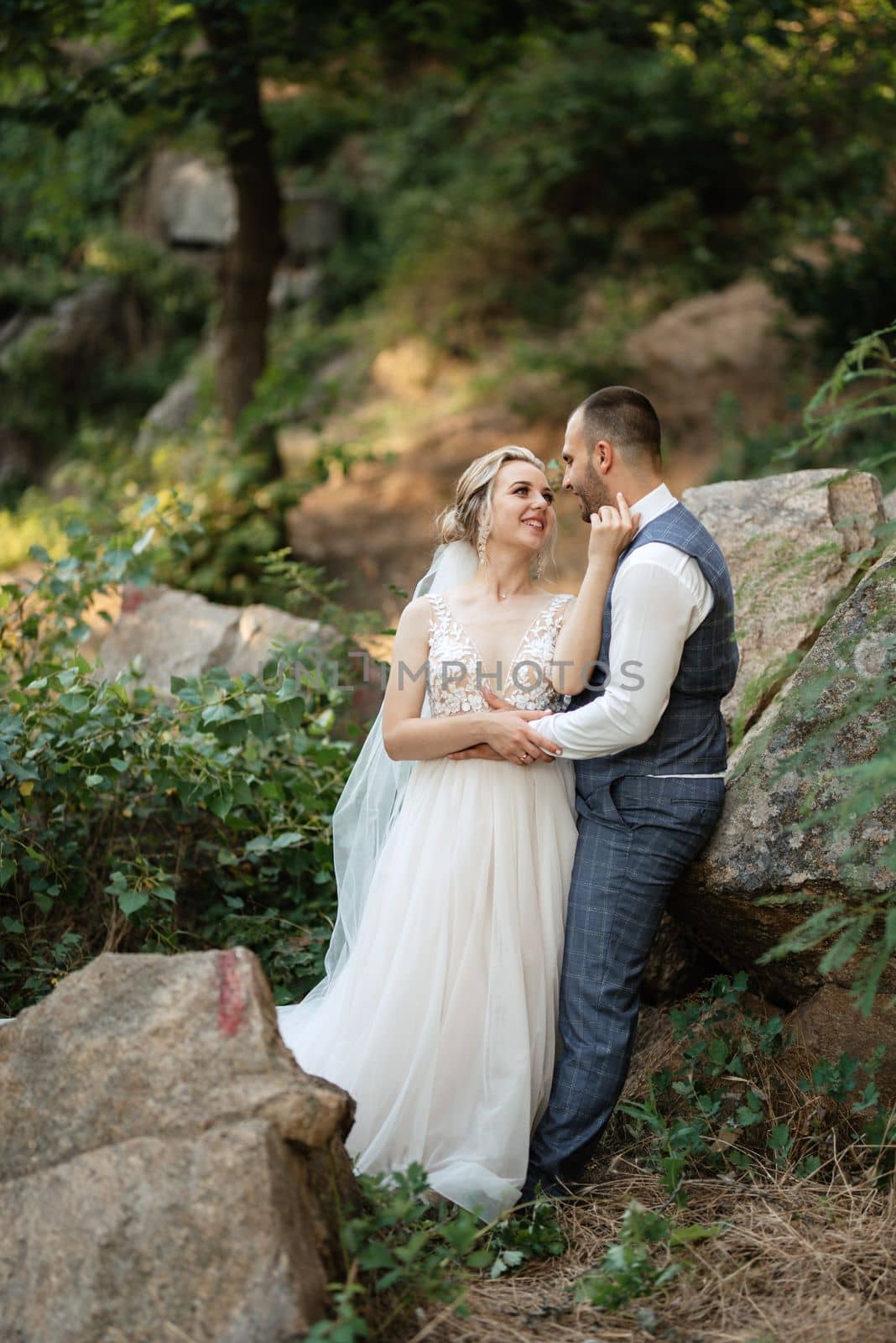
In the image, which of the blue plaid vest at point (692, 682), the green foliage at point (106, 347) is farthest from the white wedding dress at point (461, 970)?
the green foliage at point (106, 347)

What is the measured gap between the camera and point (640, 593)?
3160 mm

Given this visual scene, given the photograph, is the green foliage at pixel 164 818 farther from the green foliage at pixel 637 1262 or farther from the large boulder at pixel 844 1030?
the large boulder at pixel 844 1030

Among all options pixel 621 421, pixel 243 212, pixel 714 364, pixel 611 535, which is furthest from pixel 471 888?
pixel 714 364

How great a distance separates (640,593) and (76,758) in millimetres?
2068

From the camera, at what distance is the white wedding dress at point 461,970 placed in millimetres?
3213

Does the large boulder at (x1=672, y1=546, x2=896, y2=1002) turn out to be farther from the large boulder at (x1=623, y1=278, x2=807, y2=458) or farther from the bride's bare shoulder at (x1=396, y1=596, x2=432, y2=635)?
the large boulder at (x1=623, y1=278, x2=807, y2=458)

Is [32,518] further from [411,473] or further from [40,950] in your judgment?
[40,950]

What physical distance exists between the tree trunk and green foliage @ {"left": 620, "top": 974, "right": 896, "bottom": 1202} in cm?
618

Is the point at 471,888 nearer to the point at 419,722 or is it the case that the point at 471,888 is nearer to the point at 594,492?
the point at 419,722

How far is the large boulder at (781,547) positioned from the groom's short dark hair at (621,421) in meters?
0.65

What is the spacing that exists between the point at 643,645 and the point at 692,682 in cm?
22

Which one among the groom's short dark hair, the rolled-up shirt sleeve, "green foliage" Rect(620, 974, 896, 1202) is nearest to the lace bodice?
the rolled-up shirt sleeve

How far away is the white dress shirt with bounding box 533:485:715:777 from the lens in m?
3.14

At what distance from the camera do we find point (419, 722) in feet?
11.4
